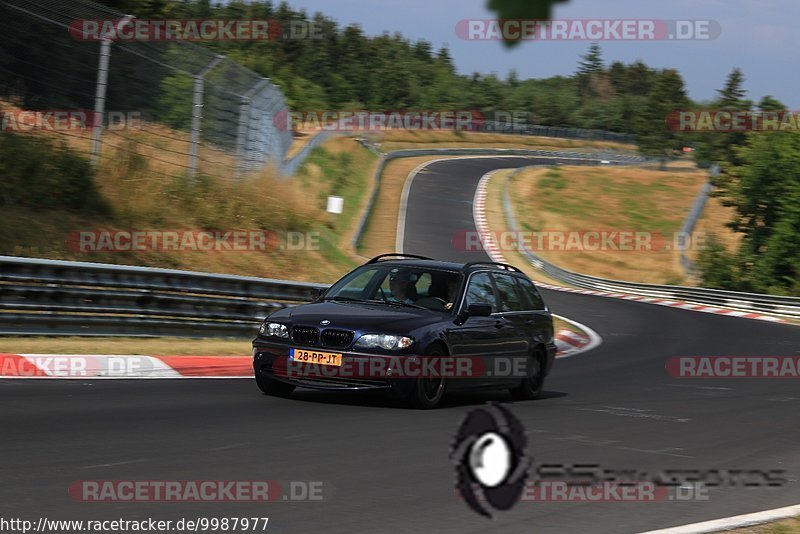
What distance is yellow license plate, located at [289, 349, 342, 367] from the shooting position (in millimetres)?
10289

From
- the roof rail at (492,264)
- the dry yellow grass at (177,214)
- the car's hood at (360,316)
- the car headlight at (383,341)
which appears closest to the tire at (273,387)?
the car's hood at (360,316)

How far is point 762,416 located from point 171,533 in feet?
27.2

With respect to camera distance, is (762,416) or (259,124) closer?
(762,416)

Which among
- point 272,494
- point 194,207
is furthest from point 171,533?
point 194,207

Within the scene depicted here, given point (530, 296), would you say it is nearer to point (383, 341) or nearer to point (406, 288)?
point (406, 288)

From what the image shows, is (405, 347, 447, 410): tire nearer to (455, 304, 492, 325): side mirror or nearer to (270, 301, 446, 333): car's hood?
(270, 301, 446, 333): car's hood

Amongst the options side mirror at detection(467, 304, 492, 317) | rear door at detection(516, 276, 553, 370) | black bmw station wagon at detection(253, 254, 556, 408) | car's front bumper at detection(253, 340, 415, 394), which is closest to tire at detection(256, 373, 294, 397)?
black bmw station wagon at detection(253, 254, 556, 408)

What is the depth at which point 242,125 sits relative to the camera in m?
21.9

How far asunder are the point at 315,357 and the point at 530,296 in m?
3.41

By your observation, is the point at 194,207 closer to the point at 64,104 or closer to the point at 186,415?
the point at 64,104

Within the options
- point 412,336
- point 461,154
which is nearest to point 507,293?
point 412,336

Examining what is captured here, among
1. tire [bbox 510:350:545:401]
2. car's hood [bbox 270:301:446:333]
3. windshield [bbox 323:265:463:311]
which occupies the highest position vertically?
windshield [bbox 323:265:463:311]

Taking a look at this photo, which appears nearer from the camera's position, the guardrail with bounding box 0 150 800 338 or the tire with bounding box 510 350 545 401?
the tire with bounding box 510 350 545 401

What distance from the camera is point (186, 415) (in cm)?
936
